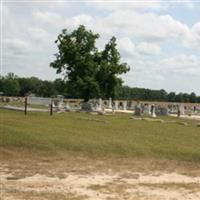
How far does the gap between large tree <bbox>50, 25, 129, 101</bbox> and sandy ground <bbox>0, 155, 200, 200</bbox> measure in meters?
48.3

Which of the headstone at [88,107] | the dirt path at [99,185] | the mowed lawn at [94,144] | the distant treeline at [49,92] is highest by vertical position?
the distant treeline at [49,92]

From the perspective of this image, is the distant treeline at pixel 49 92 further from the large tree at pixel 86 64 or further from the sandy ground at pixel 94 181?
the sandy ground at pixel 94 181

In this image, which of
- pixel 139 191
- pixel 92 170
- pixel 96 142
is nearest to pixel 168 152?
pixel 96 142

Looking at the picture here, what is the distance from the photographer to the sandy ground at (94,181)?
425 inches

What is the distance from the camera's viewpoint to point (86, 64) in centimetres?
6372

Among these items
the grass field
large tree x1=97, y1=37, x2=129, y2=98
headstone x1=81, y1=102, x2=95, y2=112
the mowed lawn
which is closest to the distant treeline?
large tree x1=97, y1=37, x2=129, y2=98

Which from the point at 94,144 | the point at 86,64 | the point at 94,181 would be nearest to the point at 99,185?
the point at 94,181

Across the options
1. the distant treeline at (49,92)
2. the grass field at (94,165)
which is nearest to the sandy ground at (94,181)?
the grass field at (94,165)

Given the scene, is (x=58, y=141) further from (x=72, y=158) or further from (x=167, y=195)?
(x=167, y=195)

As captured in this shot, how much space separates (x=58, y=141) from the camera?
1853 cm

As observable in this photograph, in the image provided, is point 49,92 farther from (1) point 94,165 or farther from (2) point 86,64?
(1) point 94,165

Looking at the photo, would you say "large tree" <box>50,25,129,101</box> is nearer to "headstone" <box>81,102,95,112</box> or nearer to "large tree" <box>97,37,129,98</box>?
"large tree" <box>97,37,129,98</box>

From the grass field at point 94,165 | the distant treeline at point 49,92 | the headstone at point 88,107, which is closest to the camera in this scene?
the grass field at point 94,165

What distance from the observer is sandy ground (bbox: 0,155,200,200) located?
10.8m
